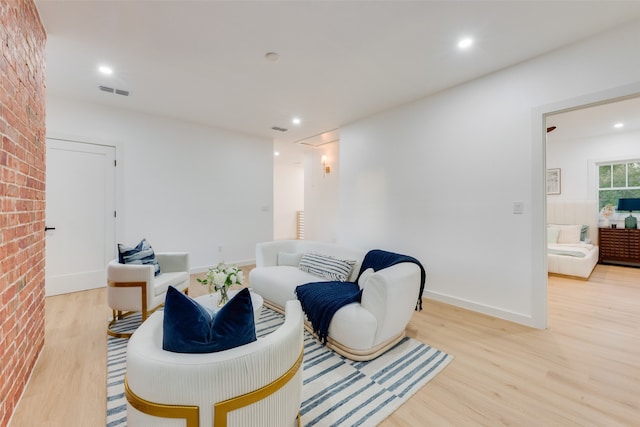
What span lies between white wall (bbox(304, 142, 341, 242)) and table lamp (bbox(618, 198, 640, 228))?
544cm

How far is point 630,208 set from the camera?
16.9ft

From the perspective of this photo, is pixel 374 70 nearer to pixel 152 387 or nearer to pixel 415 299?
pixel 415 299

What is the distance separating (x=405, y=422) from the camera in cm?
152

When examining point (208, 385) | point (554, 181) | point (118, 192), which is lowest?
point (208, 385)

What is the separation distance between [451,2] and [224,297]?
284 cm

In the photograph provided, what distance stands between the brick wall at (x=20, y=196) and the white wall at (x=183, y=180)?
1890 mm

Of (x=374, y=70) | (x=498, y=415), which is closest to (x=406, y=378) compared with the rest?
(x=498, y=415)

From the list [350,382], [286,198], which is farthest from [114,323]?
[286,198]

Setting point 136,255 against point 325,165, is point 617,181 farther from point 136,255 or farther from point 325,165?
point 136,255

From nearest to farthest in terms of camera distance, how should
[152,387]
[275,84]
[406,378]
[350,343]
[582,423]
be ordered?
[152,387]
[582,423]
[406,378]
[350,343]
[275,84]

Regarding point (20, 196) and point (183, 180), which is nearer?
point (20, 196)

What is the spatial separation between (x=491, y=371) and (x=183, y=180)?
15.6 feet

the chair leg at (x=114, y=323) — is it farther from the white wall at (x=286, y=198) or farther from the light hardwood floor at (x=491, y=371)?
the white wall at (x=286, y=198)

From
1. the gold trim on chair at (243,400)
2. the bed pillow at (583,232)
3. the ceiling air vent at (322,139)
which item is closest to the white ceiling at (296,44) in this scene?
the ceiling air vent at (322,139)
